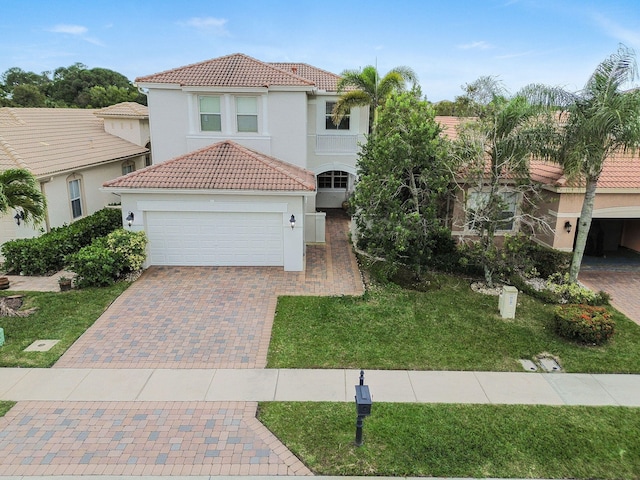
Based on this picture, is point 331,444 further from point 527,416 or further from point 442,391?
point 527,416

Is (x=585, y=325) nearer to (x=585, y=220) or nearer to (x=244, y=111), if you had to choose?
(x=585, y=220)

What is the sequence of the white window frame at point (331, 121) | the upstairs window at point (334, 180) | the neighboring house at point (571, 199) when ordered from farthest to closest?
the upstairs window at point (334, 180), the white window frame at point (331, 121), the neighboring house at point (571, 199)

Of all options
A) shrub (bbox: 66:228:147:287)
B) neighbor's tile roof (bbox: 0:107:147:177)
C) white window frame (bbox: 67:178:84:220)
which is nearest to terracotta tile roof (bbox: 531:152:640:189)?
shrub (bbox: 66:228:147:287)

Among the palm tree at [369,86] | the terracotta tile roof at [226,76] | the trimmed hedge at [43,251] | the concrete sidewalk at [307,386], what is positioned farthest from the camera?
the palm tree at [369,86]

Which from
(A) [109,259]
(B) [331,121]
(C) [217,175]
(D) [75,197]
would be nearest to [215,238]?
(C) [217,175]

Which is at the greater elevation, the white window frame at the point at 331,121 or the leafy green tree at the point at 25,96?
the leafy green tree at the point at 25,96

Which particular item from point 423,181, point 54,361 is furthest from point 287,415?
point 423,181

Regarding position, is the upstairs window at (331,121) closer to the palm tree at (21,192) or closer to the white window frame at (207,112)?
the white window frame at (207,112)

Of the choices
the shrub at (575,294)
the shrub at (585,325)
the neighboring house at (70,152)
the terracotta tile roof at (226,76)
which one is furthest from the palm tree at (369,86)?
the neighboring house at (70,152)
